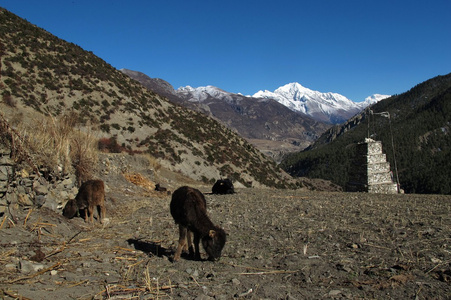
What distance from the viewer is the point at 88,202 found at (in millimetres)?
10164

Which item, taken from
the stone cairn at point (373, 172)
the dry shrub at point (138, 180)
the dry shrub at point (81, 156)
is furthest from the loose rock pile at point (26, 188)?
the stone cairn at point (373, 172)

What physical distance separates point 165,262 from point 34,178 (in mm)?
4754

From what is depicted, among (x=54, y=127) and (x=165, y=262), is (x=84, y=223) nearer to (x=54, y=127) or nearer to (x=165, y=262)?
(x=54, y=127)

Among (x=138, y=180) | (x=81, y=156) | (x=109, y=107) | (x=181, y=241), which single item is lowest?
(x=181, y=241)

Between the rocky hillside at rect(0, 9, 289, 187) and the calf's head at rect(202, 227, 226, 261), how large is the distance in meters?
26.7

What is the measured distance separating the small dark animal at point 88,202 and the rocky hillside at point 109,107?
70.6 feet

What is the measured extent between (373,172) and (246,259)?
20319 mm

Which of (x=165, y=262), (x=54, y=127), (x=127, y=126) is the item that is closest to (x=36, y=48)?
(x=127, y=126)

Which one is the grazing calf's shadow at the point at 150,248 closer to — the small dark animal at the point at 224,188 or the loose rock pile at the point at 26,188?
the loose rock pile at the point at 26,188

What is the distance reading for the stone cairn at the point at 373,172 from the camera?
23688mm

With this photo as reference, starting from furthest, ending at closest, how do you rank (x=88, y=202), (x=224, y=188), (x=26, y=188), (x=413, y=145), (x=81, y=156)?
(x=413, y=145) → (x=224, y=188) → (x=81, y=156) → (x=88, y=202) → (x=26, y=188)

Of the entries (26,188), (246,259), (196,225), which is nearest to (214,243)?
(196,225)

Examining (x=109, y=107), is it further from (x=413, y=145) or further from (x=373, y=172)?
(x=413, y=145)

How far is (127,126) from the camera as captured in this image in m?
40.1
